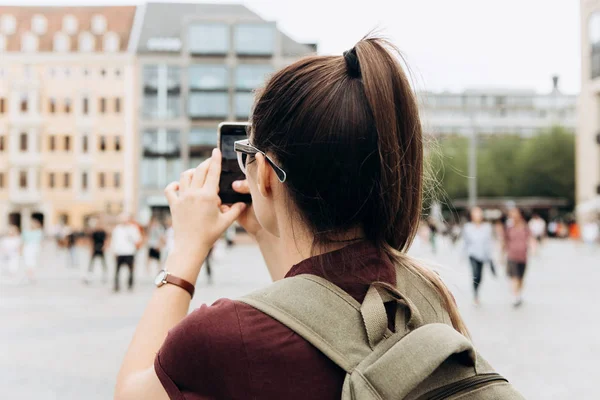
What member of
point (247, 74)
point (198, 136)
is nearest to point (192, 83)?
point (198, 136)

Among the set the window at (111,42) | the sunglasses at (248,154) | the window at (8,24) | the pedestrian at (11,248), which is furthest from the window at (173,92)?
the sunglasses at (248,154)

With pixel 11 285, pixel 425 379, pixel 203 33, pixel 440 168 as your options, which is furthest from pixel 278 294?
pixel 203 33

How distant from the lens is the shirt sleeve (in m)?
1.18

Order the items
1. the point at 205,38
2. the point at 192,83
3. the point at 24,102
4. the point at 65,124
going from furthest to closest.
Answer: the point at 65,124 < the point at 24,102 < the point at 192,83 < the point at 205,38

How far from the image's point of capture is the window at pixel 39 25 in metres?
65.4

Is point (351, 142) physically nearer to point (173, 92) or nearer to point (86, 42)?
point (173, 92)

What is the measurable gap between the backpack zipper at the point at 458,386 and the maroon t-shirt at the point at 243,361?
0.14 metres

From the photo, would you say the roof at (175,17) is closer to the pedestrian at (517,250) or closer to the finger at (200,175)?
the pedestrian at (517,250)

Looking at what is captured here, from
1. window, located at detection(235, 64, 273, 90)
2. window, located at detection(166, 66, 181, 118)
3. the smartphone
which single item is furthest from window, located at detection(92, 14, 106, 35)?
the smartphone

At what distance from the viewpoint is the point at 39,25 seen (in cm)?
6569

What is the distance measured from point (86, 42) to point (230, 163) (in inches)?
2631

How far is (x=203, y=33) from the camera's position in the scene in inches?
2402

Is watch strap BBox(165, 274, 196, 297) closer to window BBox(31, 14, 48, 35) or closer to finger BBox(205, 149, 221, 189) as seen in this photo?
finger BBox(205, 149, 221, 189)

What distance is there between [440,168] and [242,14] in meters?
64.4
